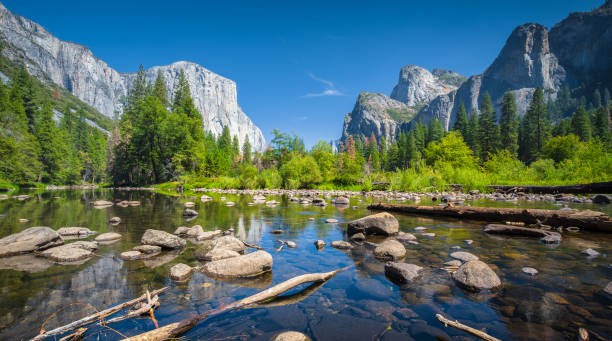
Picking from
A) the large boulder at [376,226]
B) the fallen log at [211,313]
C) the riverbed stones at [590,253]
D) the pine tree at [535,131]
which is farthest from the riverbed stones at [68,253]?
the pine tree at [535,131]

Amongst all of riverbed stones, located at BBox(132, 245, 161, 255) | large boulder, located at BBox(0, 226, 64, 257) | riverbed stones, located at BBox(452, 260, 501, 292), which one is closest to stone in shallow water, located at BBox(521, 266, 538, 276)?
riverbed stones, located at BBox(452, 260, 501, 292)

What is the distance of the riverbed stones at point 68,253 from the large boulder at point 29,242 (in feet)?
1.57

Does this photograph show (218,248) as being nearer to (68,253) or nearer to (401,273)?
(68,253)

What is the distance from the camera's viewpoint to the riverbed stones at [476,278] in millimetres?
3637

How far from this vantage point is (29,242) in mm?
5512

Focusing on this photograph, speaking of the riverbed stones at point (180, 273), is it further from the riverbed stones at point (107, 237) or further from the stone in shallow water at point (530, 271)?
the stone in shallow water at point (530, 271)

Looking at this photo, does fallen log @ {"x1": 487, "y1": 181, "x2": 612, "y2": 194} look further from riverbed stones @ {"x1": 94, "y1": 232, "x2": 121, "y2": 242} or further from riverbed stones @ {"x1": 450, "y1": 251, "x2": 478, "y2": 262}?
riverbed stones @ {"x1": 94, "y1": 232, "x2": 121, "y2": 242}

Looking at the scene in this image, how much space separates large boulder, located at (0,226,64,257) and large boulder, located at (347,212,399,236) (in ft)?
24.9

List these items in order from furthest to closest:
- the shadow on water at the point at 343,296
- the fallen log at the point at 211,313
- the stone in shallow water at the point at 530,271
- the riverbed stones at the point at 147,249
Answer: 1. the riverbed stones at the point at 147,249
2. the stone in shallow water at the point at 530,271
3. the shadow on water at the point at 343,296
4. the fallen log at the point at 211,313

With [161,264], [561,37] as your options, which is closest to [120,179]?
[161,264]

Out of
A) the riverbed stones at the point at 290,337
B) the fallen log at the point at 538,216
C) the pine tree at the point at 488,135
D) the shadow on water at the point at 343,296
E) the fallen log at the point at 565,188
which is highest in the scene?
the pine tree at the point at 488,135

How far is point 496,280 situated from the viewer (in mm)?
3727

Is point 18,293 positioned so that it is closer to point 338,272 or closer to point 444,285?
point 338,272

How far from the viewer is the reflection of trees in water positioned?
2718 millimetres
